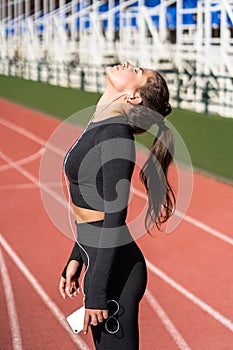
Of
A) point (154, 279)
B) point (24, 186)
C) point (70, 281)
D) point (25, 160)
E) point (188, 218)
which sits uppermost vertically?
point (70, 281)

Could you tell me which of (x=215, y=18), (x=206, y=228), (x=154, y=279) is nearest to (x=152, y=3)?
(x=215, y=18)

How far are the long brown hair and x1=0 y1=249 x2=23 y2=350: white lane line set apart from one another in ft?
10.00

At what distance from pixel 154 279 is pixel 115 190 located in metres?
4.80

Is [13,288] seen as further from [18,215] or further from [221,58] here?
[221,58]

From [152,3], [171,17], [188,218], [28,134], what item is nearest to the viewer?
[188,218]

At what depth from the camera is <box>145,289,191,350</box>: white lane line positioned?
6070 mm

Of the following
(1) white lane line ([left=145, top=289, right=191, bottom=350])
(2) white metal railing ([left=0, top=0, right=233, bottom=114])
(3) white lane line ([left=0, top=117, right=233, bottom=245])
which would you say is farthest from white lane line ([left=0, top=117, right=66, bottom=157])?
(1) white lane line ([left=145, top=289, right=191, bottom=350])

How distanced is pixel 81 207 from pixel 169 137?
47 cm

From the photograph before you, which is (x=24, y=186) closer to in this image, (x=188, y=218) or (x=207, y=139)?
(x=207, y=139)

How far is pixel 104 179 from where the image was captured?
3146 mm

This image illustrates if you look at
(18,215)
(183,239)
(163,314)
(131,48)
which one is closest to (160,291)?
(163,314)

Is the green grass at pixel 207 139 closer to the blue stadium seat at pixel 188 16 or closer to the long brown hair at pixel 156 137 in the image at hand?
the blue stadium seat at pixel 188 16

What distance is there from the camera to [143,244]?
366 inches

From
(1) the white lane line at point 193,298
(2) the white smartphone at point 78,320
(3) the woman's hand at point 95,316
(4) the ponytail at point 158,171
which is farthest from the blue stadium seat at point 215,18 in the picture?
(3) the woman's hand at point 95,316
